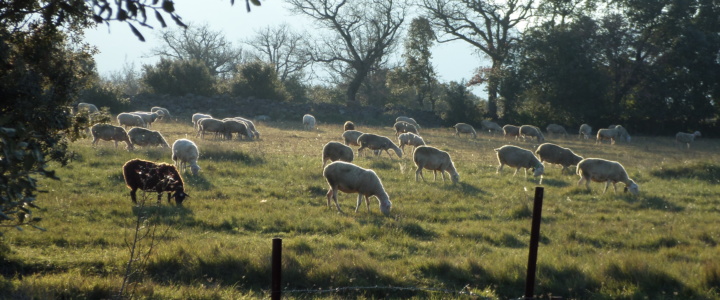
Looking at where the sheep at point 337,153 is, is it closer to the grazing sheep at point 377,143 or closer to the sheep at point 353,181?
the grazing sheep at point 377,143

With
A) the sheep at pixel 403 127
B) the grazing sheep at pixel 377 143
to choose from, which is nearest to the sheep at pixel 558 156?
the grazing sheep at pixel 377 143

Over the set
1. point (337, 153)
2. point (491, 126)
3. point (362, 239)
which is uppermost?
point (337, 153)

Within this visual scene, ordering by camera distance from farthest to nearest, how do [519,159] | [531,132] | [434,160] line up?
[531,132] → [519,159] → [434,160]

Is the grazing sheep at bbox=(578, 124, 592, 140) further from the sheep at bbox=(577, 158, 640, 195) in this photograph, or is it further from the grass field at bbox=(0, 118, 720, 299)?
the sheep at bbox=(577, 158, 640, 195)

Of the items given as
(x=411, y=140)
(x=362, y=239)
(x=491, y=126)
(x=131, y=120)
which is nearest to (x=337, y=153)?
(x=411, y=140)

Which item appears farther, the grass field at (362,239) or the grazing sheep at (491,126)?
the grazing sheep at (491,126)

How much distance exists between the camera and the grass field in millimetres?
8164

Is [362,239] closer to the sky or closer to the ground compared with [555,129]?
closer to the ground

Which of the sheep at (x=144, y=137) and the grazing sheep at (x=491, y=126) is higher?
the sheep at (x=144, y=137)

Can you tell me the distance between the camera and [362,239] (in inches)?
420

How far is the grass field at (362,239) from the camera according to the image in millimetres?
8164

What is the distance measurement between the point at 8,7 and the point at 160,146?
16.4m

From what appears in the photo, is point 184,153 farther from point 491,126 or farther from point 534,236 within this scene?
point 491,126

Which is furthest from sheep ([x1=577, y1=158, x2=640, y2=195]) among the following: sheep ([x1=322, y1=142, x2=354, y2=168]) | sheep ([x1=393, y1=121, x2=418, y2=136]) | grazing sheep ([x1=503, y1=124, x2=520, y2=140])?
grazing sheep ([x1=503, y1=124, x2=520, y2=140])
